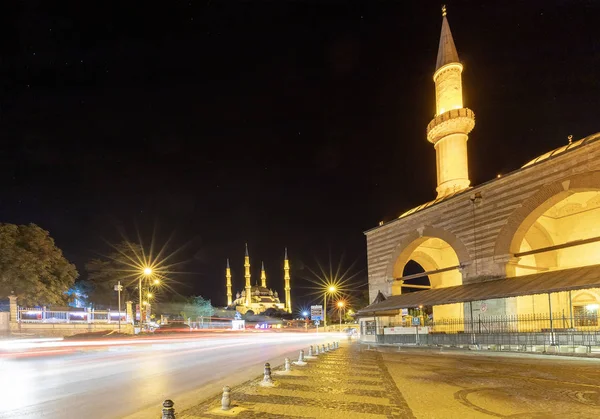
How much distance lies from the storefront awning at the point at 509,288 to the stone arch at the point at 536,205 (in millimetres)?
1843

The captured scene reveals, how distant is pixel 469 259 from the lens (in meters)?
23.9

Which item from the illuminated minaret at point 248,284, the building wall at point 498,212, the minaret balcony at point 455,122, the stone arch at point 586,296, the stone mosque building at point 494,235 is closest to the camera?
the building wall at point 498,212

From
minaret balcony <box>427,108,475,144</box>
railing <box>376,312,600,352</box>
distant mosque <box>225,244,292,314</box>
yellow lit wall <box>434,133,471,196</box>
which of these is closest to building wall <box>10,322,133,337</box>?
railing <box>376,312,600,352</box>

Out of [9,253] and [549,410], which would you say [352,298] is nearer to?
[9,253]

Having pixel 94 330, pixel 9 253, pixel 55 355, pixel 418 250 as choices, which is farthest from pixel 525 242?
pixel 9 253

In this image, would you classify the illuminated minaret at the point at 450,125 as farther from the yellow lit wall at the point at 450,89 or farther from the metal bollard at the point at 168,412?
the metal bollard at the point at 168,412

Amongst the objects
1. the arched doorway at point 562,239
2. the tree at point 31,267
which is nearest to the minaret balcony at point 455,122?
the arched doorway at point 562,239

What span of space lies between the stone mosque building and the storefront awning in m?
0.06

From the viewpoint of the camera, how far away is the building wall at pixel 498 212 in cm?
1857

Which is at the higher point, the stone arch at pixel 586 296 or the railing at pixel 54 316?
the stone arch at pixel 586 296

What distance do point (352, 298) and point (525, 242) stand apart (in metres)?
72.1

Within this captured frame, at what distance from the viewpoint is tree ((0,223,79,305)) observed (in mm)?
35062

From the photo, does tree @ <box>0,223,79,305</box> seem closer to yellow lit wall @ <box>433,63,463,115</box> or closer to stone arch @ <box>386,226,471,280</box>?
stone arch @ <box>386,226,471,280</box>

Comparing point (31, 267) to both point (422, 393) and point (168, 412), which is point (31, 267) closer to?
point (422, 393)
